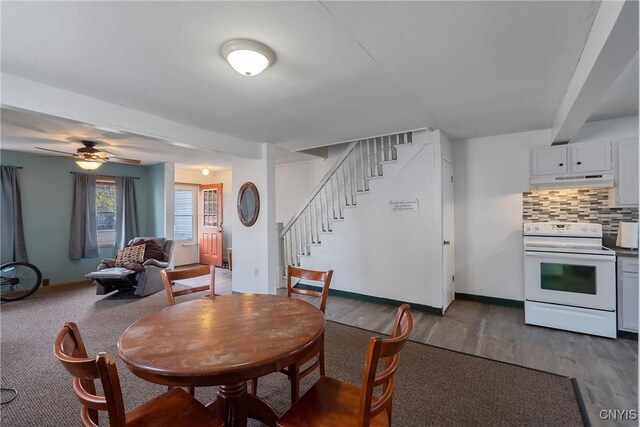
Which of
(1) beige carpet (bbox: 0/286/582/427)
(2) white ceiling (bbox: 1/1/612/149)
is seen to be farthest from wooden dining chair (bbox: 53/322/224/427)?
(2) white ceiling (bbox: 1/1/612/149)

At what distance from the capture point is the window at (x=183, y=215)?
298 inches

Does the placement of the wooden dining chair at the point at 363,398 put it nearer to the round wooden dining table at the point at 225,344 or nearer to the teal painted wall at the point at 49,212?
the round wooden dining table at the point at 225,344

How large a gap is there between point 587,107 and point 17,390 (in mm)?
5173

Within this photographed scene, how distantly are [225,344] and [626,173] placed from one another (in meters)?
4.42

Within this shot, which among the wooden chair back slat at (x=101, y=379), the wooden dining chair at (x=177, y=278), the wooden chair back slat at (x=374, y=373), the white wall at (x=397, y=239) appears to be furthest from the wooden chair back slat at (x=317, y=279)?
the white wall at (x=397, y=239)

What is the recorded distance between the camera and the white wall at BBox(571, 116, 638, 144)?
11.4ft

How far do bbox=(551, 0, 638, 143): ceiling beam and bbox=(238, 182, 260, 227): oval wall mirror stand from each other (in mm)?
3738

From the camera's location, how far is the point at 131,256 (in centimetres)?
509

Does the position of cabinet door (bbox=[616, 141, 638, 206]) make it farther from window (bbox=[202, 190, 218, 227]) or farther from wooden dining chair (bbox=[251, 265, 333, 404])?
window (bbox=[202, 190, 218, 227])

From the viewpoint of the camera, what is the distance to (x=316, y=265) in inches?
199

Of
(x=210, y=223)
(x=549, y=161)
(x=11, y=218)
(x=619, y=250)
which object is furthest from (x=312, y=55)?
(x=210, y=223)

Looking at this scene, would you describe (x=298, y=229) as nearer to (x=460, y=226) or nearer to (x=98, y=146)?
(x=460, y=226)

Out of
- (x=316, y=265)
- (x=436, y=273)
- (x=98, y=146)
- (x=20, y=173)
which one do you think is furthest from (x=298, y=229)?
(x=20, y=173)

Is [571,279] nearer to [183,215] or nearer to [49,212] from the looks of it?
[183,215]
